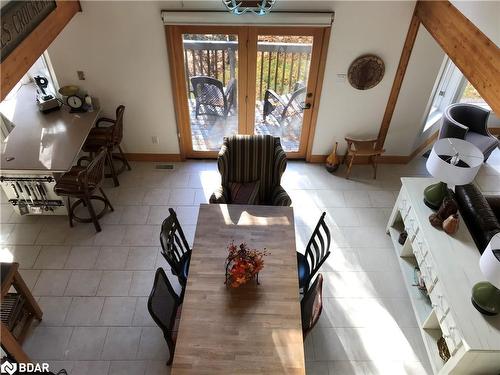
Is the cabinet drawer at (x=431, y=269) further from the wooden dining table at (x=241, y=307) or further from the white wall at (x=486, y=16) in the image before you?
the white wall at (x=486, y=16)

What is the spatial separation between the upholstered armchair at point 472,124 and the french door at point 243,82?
1.73 meters

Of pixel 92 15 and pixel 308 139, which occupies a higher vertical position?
pixel 92 15

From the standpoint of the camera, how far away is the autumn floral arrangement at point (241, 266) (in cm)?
294

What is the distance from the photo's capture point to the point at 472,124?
522 centimetres

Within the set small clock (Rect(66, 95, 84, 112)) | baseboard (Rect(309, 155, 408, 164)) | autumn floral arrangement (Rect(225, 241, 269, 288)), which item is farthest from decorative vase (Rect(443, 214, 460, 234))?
small clock (Rect(66, 95, 84, 112))

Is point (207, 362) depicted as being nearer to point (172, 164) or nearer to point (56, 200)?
point (56, 200)

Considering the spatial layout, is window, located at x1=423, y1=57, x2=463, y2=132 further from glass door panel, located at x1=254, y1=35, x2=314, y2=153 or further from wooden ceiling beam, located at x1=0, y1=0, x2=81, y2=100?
wooden ceiling beam, located at x1=0, y1=0, x2=81, y2=100

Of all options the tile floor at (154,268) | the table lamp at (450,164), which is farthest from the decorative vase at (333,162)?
the table lamp at (450,164)

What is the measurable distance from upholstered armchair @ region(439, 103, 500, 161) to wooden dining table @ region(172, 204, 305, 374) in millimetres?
2707

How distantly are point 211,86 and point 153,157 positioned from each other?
1385 millimetres

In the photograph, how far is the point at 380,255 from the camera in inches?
171

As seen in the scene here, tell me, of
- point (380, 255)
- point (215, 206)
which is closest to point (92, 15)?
point (215, 206)

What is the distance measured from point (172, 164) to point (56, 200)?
5.35 ft

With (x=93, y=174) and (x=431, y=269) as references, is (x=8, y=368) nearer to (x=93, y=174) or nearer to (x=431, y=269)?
(x=93, y=174)
